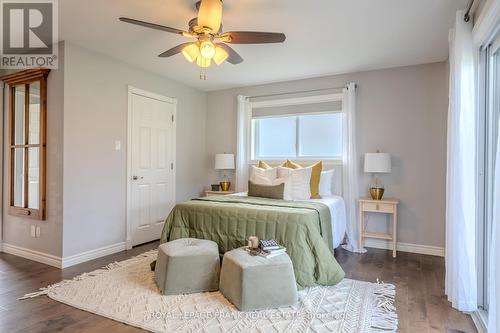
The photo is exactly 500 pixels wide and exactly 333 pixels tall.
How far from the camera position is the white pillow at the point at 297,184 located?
12.0ft

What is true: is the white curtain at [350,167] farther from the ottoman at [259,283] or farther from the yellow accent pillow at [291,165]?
the ottoman at [259,283]

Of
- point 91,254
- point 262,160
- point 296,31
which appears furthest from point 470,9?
point 91,254

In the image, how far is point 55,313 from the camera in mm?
2166

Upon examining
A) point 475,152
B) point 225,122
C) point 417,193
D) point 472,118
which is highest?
point 225,122

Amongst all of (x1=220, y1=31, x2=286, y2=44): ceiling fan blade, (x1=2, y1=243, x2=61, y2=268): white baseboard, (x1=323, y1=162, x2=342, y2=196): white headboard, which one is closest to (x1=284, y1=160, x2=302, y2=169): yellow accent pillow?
(x1=323, y1=162, x2=342, y2=196): white headboard

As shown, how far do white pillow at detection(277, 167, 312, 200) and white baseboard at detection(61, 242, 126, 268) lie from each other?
221 centimetres

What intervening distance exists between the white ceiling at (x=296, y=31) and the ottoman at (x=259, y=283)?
2057 millimetres

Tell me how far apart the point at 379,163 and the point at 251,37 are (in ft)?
7.73

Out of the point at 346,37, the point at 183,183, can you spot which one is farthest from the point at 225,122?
the point at 346,37

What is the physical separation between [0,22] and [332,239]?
3962mm

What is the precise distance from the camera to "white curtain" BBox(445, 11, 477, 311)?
222 cm

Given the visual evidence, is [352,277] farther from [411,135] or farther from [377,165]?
[411,135]

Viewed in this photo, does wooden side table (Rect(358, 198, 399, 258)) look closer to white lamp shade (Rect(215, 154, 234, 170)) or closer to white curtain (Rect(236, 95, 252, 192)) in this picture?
white curtain (Rect(236, 95, 252, 192))

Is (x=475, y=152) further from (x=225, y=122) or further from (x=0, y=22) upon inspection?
(x=0, y=22)
